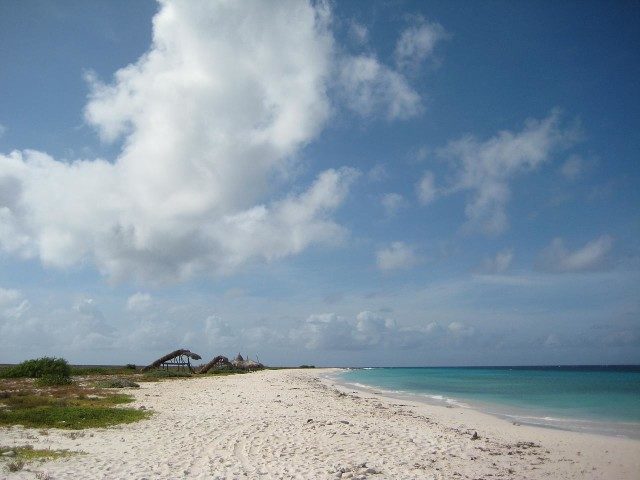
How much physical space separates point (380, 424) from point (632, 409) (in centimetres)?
1828

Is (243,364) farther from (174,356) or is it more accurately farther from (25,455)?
(25,455)

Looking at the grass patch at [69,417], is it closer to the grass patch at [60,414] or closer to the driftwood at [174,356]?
the grass patch at [60,414]

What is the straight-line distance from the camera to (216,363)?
66.4 m

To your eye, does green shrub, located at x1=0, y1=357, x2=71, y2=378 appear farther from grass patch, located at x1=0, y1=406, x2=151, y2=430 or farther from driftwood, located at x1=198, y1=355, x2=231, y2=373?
grass patch, located at x1=0, y1=406, x2=151, y2=430

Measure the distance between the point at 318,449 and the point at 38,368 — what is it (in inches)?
1620

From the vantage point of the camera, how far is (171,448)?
36.5ft

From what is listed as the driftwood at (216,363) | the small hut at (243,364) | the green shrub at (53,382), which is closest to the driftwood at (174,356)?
the driftwood at (216,363)

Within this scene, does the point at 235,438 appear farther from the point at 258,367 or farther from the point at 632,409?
the point at 258,367

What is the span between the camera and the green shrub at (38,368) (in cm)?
4053

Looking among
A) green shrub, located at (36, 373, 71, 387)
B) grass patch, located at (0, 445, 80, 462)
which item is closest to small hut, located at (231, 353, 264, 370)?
green shrub, located at (36, 373, 71, 387)

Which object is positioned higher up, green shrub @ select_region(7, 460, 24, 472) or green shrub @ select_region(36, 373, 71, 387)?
green shrub @ select_region(7, 460, 24, 472)

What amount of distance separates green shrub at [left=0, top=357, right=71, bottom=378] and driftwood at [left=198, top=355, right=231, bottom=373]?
20.9m

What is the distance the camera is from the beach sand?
9.43 metres

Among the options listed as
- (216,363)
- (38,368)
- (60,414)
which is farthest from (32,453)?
(216,363)
